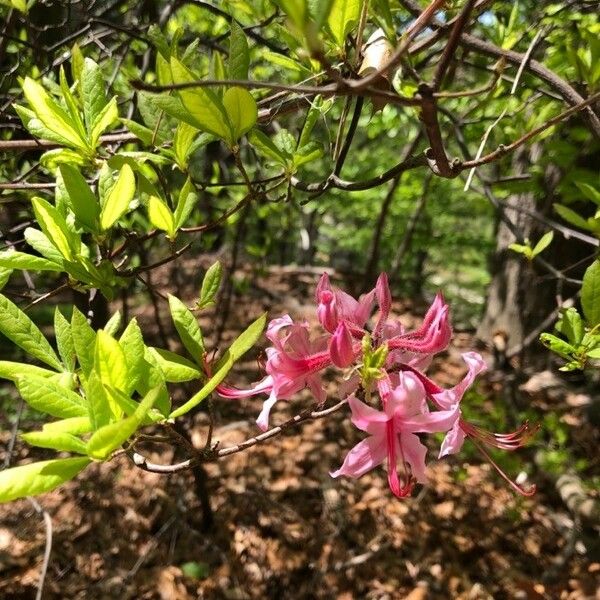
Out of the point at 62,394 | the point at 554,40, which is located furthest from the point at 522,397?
the point at 62,394

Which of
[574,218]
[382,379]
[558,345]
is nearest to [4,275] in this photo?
[382,379]

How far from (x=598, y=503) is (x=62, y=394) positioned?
2.71m

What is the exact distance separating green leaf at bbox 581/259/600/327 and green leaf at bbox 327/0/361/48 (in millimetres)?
570

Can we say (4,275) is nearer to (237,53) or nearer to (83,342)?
(83,342)

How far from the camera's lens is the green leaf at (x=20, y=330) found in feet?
2.52

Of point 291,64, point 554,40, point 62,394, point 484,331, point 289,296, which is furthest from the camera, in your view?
point 289,296

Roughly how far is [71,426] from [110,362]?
0.08 m

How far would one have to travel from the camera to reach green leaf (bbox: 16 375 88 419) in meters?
0.61

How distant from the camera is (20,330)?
78 centimetres

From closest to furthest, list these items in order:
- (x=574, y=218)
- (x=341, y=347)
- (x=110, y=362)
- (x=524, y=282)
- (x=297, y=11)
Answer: (x=297, y=11) < (x=110, y=362) < (x=341, y=347) < (x=574, y=218) < (x=524, y=282)

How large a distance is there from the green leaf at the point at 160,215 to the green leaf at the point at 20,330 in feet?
0.86

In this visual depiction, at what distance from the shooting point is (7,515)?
2533 millimetres

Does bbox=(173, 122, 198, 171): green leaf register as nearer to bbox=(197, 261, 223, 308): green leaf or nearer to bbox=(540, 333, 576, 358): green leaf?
bbox=(197, 261, 223, 308): green leaf

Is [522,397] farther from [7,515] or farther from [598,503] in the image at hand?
[7,515]
